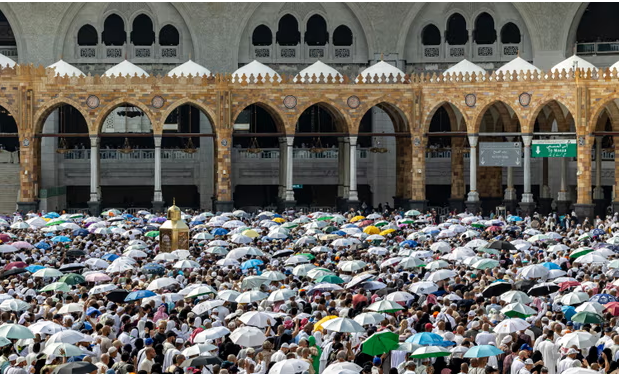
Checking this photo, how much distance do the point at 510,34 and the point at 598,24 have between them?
4.89 metres

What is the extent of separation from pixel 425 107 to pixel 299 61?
32.4ft

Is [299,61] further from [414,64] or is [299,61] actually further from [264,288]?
[264,288]

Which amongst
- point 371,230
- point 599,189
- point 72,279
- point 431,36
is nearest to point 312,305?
point 72,279

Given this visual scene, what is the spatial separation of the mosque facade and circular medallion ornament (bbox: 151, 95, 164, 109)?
0.06 metres

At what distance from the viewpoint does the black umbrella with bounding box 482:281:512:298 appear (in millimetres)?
21625

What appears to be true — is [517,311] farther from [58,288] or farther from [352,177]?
[352,177]

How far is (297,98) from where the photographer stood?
4938cm

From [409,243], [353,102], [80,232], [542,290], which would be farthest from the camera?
[353,102]

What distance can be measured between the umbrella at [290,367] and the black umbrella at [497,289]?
7.76 meters

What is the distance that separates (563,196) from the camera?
49.8 metres

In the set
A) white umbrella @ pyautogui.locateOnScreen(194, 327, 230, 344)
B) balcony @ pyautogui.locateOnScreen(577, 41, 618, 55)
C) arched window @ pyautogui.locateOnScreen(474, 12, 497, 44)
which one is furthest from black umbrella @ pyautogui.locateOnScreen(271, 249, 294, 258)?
balcony @ pyautogui.locateOnScreen(577, 41, 618, 55)

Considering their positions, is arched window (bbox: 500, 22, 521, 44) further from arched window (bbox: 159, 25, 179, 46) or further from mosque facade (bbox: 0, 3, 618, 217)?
arched window (bbox: 159, 25, 179, 46)

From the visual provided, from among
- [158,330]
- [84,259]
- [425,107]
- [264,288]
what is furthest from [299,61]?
[158,330]

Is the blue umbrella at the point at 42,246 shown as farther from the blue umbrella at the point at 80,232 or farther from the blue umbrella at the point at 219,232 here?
the blue umbrella at the point at 219,232
